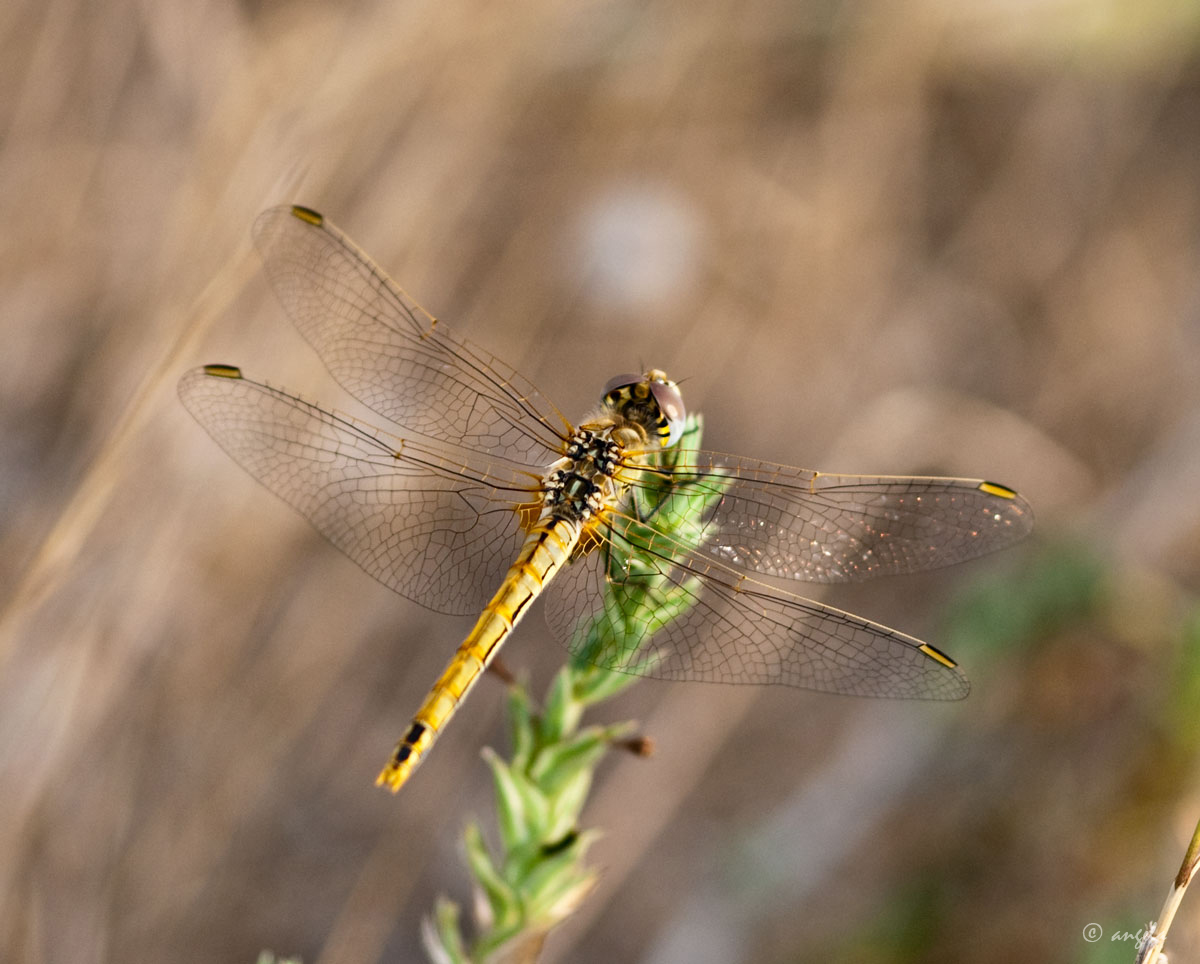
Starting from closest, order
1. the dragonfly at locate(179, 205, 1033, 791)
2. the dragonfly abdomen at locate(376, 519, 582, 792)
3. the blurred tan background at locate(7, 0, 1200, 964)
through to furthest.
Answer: the dragonfly abdomen at locate(376, 519, 582, 792)
the dragonfly at locate(179, 205, 1033, 791)
the blurred tan background at locate(7, 0, 1200, 964)

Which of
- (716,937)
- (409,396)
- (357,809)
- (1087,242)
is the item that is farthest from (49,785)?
(1087,242)

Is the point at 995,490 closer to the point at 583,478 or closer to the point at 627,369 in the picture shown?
the point at 583,478

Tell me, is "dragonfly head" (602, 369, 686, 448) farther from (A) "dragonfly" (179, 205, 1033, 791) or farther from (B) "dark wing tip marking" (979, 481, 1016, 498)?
(B) "dark wing tip marking" (979, 481, 1016, 498)

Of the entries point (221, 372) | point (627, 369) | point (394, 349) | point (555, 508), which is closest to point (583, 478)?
point (555, 508)

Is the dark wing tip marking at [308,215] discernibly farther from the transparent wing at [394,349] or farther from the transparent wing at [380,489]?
the transparent wing at [380,489]

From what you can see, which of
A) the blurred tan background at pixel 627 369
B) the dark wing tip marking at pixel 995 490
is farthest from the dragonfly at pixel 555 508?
the blurred tan background at pixel 627 369

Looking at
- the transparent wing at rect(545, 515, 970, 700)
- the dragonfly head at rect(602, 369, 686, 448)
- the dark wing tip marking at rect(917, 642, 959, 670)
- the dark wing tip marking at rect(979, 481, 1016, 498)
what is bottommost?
the transparent wing at rect(545, 515, 970, 700)

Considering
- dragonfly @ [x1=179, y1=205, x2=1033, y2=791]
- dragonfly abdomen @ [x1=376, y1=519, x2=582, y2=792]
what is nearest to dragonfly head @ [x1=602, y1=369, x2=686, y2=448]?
dragonfly @ [x1=179, y1=205, x2=1033, y2=791]
